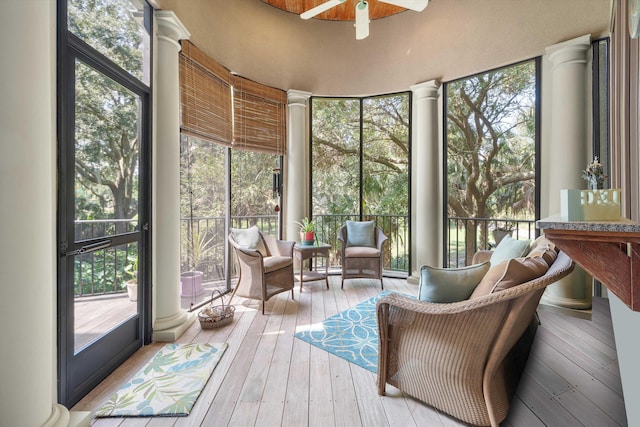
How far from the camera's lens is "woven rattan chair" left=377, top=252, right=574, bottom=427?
4.53 ft

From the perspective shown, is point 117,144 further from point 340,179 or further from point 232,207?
point 340,179

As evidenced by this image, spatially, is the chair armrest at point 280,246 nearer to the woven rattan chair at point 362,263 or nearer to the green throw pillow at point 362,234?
the woven rattan chair at point 362,263

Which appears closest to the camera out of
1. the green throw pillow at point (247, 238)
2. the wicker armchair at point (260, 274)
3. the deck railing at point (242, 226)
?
the deck railing at point (242, 226)

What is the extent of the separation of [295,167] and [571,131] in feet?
11.1

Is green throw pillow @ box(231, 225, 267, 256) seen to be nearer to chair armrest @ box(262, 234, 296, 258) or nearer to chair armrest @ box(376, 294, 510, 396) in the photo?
chair armrest @ box(262, 234, 296, 258)

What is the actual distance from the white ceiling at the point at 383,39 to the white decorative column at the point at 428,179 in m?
0.34

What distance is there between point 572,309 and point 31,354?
4.31 m

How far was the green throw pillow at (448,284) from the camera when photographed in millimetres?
1622

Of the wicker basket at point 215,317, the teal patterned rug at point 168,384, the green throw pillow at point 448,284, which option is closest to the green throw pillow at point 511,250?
the green throw pillow at point 448,284

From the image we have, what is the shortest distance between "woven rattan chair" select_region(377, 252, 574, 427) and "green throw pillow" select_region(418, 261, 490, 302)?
0.29 feet

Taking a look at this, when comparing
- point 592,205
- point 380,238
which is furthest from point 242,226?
point 592,205

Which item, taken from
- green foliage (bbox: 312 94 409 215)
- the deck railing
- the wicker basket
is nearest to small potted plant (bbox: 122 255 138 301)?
the deck railing

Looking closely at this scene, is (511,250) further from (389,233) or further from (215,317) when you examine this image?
(215,317)

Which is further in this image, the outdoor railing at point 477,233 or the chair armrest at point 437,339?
the outdoor railing at point 477,233
